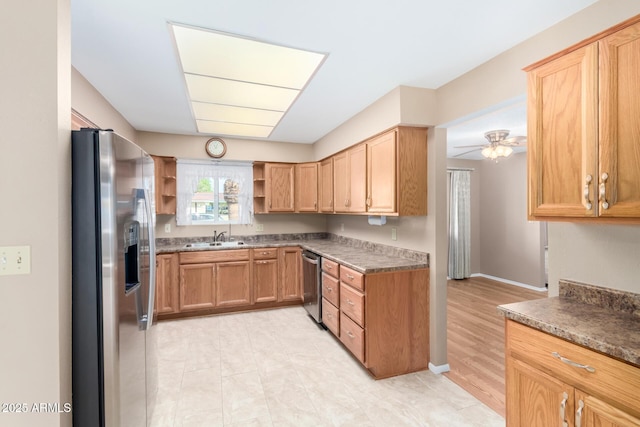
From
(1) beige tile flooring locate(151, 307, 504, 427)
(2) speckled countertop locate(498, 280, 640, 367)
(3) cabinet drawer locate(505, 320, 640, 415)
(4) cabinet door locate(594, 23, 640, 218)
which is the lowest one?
(1) beige tile flooring locate(151, 307, 504, 427)

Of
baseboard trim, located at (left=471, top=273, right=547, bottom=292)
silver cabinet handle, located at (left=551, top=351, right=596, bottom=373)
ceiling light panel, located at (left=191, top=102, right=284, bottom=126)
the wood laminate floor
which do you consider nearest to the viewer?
silver cabinet handle, located at (left=551, top=351, right=596, bottom=373)

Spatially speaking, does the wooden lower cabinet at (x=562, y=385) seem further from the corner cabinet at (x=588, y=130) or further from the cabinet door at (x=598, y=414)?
the corner cabinet at (x=588, y=130)

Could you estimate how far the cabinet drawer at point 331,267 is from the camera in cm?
298

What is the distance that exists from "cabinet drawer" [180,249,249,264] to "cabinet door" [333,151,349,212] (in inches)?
58.7

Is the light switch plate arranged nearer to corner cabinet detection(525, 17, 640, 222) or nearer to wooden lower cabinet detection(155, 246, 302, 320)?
corner cabinet detection(525, 17, 640, 222)

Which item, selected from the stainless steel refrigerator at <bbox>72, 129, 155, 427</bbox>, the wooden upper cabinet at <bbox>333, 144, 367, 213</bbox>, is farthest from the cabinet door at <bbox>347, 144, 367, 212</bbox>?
the stainless steel refrigerator at <bbox>72, 129, 155, 427</bbox>

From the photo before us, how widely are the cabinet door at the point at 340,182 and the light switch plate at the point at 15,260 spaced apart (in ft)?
9.30

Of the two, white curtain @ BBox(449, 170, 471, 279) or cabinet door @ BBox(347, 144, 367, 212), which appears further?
white curtain @ BBox(449, 170, 471, 279)

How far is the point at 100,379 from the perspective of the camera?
1291 millimetres

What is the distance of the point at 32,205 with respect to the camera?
1.15 meters

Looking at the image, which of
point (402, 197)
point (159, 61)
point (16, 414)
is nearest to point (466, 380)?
point (402, 197)

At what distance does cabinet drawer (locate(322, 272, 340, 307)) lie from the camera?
2.97 metres

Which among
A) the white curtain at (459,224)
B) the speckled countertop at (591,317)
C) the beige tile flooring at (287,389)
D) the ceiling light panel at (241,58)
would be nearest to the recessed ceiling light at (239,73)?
the ceiling light panel at (241,58)

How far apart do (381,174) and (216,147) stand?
2.79 meters
